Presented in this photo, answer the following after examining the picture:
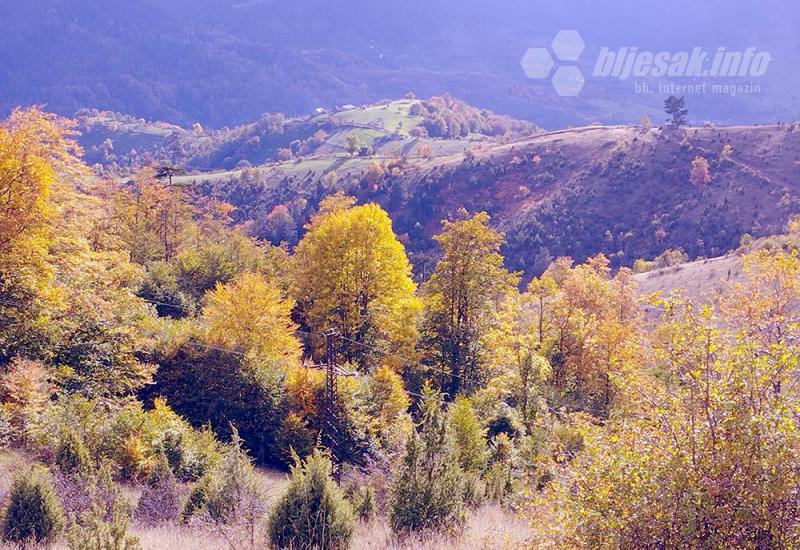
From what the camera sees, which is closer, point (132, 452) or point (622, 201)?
point (132, 452)

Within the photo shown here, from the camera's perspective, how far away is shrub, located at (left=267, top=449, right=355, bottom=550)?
10594 mm

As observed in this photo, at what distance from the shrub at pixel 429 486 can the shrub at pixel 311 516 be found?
3.70 feet

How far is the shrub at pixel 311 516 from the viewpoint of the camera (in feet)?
34.8

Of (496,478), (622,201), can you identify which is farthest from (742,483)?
(622,201)

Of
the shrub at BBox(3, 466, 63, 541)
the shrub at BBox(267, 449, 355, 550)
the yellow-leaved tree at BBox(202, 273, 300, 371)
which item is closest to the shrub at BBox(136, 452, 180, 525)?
the shrub at BBox(3, 466, 63, 541)

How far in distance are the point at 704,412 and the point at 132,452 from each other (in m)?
16.6

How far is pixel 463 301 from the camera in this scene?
98.3ft

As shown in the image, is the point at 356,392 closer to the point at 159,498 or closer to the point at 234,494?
the point at 159,498

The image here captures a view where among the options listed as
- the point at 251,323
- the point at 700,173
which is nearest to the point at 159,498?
the point at 251,323

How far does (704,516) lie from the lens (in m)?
6.52

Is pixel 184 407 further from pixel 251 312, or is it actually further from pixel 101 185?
pixel 101 185

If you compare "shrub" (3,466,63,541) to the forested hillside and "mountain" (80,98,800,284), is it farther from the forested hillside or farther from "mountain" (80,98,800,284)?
"mountain" (80,98,800,284)

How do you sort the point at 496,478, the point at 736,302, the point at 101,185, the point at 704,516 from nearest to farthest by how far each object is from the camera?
the point at 704,516 < the point at 496,478 < the point at 736,302 < the point at 101,185

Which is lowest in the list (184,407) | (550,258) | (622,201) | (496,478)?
(184,407)
